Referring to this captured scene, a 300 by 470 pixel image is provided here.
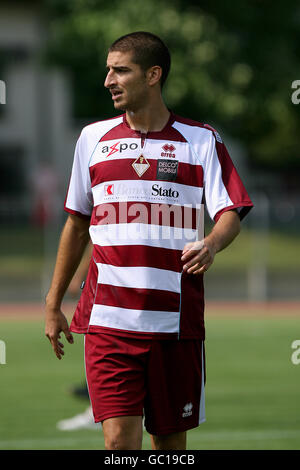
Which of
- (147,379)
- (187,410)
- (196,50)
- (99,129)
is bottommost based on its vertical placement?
(187,410)

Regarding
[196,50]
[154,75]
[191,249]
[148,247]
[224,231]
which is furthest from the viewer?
[196,50]

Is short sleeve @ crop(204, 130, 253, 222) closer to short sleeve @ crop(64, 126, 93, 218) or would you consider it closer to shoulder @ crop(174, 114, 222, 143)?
shoulder @ crop(174, 114, 222, 143)

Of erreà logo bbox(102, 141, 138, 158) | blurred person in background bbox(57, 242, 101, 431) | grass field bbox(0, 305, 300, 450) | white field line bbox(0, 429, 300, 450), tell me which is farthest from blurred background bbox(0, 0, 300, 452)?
erreà logo bbox(102, 141, 138, 158)

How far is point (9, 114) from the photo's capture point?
36.9m

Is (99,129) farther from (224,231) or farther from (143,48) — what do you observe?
(224,231)

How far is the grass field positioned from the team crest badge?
319cm

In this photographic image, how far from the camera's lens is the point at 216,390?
948cm

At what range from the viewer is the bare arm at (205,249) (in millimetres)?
4121

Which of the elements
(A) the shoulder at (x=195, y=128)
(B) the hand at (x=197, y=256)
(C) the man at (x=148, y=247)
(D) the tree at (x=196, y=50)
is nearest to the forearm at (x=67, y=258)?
(C) the man at (x=148, y=247)

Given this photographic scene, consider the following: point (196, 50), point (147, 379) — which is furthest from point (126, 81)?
point (196, 50)

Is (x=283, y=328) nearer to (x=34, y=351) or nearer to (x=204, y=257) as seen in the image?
(x=34, y=351)

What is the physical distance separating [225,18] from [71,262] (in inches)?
823

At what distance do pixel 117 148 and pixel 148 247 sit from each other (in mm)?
517

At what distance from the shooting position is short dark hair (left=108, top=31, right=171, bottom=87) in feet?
14.9
